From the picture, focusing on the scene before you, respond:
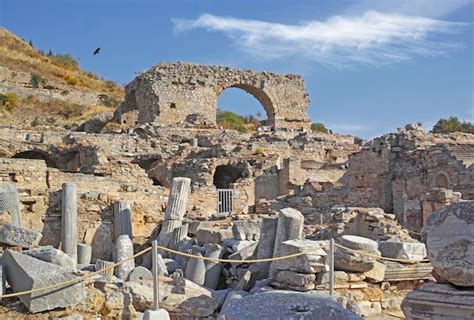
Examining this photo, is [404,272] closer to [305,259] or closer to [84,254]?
[305,259]

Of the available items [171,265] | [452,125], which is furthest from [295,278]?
[452,125]

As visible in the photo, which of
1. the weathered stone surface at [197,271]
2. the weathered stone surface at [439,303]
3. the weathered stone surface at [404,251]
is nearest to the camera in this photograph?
the weathered stone surface at [439,303]

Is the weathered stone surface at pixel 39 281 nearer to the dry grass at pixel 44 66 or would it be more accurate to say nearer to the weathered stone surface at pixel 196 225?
the weathered stone surface at pixel 196 225

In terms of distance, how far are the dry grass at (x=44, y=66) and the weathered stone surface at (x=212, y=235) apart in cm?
3814

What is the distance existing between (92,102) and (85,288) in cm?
4033

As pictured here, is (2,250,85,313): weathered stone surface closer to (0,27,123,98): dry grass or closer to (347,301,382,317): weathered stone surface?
(347,301,382,317): weathered stone surface

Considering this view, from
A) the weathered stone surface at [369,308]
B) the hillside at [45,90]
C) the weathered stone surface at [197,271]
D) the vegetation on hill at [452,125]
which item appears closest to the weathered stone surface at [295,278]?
the weathered stone surface at [369,308]

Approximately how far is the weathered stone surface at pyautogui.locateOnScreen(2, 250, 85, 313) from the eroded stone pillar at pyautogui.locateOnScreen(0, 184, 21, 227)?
5243mm

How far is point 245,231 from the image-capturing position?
1121 cm

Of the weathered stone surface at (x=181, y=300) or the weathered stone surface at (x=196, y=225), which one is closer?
the weathered stone surface at (x=181, y=300)

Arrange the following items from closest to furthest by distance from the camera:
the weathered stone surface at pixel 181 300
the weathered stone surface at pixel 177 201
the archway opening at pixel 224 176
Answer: the weathered stone surface at pixel 181 300, the weathered stone surface at pixel 177 201, the archway opening at pixel 224 176

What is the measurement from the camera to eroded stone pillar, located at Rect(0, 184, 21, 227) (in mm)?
11453

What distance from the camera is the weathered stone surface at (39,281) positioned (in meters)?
5.96

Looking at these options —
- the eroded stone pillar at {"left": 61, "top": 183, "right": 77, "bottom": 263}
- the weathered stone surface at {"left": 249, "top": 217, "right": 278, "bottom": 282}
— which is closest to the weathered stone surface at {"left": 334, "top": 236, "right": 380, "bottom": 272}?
the weathered stone surface at {"left": 249, "top": 217, "right": 278, "bottom": 282}
